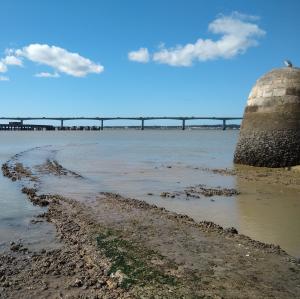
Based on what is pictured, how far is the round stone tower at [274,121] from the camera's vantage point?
68.3 ft

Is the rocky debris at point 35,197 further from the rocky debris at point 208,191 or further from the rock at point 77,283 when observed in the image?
the rock at point 77,283

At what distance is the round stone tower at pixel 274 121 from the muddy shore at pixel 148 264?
12.7m

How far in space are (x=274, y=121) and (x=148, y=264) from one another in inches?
638

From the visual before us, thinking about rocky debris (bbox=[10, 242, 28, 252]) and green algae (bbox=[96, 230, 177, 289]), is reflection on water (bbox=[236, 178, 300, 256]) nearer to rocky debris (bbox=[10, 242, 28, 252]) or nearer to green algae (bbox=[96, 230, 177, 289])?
green algae (bbox=[96, 230, 177, 289])

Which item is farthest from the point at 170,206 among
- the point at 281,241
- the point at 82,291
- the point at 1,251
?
the point at 82,291

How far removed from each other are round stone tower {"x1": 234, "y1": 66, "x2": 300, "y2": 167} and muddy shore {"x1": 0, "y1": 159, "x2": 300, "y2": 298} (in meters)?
12.7

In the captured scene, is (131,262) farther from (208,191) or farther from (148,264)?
(208,191)

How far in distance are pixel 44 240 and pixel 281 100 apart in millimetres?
15858

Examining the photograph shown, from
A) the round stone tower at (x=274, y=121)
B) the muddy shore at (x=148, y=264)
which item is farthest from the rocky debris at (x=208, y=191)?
the round stone tower at (x=274, y=121)

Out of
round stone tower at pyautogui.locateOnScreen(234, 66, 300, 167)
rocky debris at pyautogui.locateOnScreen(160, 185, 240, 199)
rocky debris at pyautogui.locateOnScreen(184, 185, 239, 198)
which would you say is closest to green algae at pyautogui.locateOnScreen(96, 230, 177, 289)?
rocky debris at pyautogui.locateOnScreen(160, 185, 240, 199)

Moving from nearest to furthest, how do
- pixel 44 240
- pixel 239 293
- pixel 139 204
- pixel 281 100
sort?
pixel 239 293 → pixel 44 240 → pixel 139 204 → pixel 281 100

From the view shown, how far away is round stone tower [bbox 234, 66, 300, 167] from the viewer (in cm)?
2083

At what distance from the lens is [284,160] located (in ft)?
69.4

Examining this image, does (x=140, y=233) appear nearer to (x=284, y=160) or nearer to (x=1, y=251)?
(x=1, y=251)
